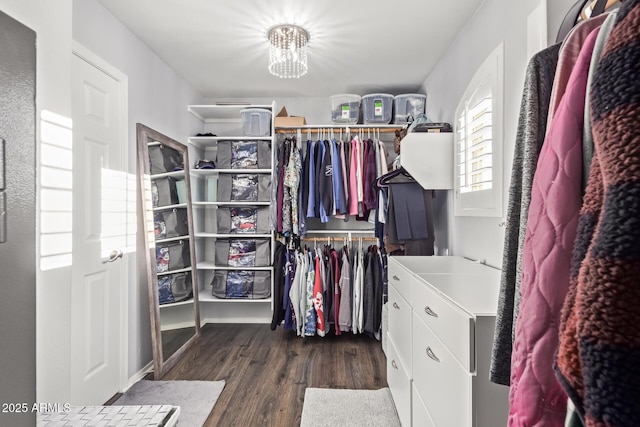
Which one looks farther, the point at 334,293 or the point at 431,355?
the point at 334,293

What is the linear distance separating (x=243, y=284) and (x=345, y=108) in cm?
202

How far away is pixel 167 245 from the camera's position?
2797 mm

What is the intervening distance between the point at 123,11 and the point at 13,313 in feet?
7.10

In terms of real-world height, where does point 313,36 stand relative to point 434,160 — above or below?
above

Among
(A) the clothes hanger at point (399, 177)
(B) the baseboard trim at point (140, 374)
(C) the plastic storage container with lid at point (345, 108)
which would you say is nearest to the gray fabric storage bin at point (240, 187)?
(C) the plastic storage container with lid at point (345, 108)

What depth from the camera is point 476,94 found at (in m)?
1.99

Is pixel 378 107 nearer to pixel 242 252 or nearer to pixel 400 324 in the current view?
pixel 242 252

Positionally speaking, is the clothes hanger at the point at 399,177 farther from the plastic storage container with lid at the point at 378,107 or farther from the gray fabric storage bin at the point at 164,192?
the gray fabric storage bin at the point at 164,192

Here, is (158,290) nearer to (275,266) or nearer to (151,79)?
(275,266)

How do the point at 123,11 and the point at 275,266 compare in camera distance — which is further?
the point at 275,266

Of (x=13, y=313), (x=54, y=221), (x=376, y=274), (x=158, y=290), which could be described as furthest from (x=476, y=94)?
(x=158, y=290)

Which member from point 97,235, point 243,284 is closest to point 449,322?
point 97,235

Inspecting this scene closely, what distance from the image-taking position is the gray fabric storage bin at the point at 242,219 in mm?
3400

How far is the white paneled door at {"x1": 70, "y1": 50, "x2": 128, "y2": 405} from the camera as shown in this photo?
1.93 meters
